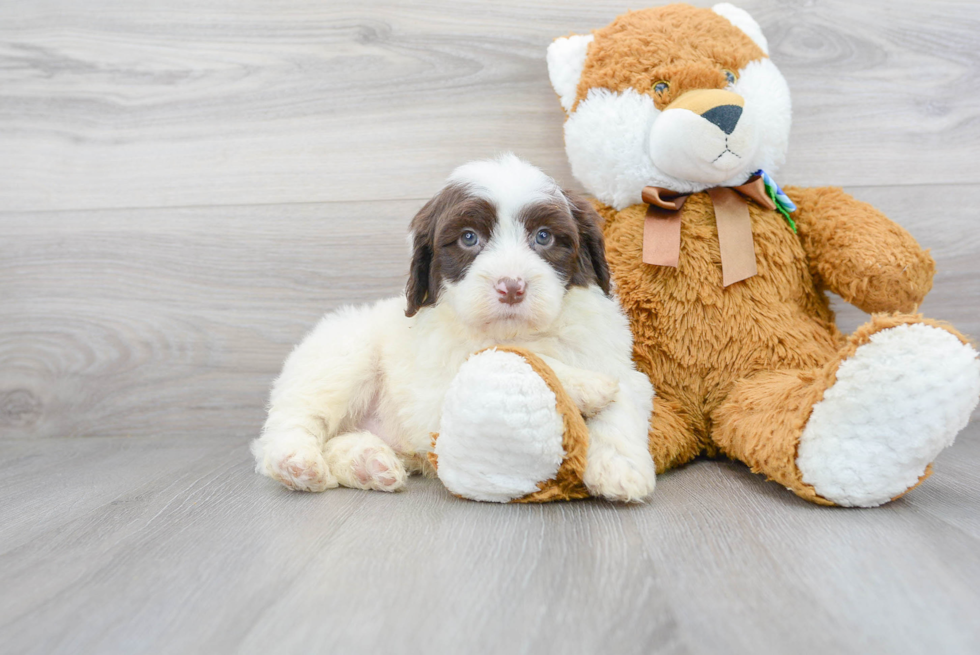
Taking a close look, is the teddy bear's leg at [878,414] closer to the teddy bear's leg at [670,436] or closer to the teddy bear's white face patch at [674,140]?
the teddy bear's leg at [670,436]

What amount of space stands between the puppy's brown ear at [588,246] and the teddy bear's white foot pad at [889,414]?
42cm

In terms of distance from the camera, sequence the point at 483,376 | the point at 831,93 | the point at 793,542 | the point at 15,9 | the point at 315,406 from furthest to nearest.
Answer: the point at 15,9, the point at 831,93, the point at 315,406, the point at 483,376, the point at 793,542

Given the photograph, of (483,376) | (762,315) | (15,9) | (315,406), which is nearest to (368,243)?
(315,406)

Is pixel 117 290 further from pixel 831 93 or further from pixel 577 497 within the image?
pixel 831 93

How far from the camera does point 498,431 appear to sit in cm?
99

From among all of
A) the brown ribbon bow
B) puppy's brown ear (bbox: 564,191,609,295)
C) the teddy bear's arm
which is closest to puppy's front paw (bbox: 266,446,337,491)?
puppy's brown ear (bbox: 564,191,609,295)

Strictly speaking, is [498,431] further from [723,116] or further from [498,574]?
[723,116]

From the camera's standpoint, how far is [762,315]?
4.29 ft

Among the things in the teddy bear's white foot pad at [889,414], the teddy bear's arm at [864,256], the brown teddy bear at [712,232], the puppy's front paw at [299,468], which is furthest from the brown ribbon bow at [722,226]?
the puppy's front paw at [299,468]

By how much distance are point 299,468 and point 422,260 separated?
425mm

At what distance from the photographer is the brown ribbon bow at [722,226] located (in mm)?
1308

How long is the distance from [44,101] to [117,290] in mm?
533

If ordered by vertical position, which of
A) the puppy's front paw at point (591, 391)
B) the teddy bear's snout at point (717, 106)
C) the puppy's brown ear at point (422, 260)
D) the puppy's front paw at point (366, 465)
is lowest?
the puppy's front paw at point (366, 465)

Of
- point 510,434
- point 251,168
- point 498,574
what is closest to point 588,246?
point 510,434
